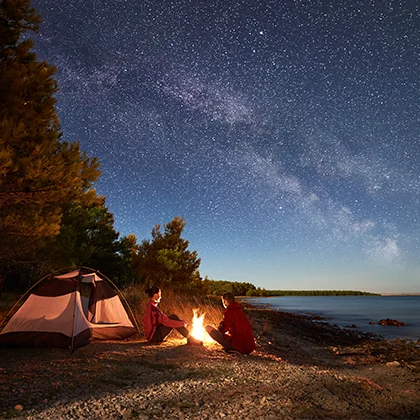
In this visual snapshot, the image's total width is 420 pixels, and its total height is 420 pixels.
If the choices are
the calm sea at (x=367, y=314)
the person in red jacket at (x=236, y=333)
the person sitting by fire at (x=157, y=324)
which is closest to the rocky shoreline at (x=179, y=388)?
the person in red jacket at (x=236, y=333)

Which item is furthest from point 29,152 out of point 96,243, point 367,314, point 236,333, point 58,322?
point 367,314

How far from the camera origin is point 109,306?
10.7 m

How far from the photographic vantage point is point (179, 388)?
17.0ft

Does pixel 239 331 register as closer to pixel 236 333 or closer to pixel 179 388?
pixel 236 333

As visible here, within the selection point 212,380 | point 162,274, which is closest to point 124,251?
point 162,274

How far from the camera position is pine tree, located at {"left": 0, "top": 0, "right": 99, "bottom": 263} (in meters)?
9.59

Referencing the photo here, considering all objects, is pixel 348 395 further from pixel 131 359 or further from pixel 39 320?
pixel 39 320

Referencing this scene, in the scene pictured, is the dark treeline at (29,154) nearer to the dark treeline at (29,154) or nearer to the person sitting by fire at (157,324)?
the dark treeline at (29,154)

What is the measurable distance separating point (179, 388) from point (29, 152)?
7749mm

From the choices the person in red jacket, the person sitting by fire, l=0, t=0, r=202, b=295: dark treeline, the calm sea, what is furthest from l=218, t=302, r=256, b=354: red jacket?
the calm sea

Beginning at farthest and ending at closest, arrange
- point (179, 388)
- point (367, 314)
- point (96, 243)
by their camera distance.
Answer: point (367, 314), point (96, 243), point (179, 388)

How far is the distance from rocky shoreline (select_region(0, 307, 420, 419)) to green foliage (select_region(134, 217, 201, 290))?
64.2 feet

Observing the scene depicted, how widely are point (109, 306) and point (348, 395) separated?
7.26 m

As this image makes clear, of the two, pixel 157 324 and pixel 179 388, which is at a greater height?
pixel 157 324
